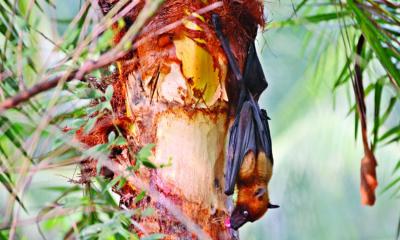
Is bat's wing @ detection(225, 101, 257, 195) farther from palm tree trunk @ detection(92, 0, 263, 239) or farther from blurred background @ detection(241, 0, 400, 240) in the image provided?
blurred background @ detection(241, 0, 400, 240)

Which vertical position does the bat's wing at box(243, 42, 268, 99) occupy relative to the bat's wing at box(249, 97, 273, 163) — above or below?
above

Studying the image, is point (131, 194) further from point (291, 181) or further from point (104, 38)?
point (291, 181)

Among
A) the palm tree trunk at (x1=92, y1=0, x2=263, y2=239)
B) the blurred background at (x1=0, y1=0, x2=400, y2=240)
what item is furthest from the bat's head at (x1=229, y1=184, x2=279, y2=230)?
the blurred background at (x1=0, y1=0, x2=400, y2=240)

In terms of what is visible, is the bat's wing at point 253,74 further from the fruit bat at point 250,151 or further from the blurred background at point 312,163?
the blurred background at point 312,163

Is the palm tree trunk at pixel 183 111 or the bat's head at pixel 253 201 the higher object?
the palm tree trunk at pixel 183 111

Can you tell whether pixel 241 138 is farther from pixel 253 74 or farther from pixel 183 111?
pixel 183 111

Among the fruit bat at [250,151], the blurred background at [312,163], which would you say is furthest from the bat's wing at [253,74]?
the blurred background at [312,163]

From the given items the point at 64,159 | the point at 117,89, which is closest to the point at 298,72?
the point at 117,89

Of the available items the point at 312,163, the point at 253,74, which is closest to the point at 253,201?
the point at 253,74
